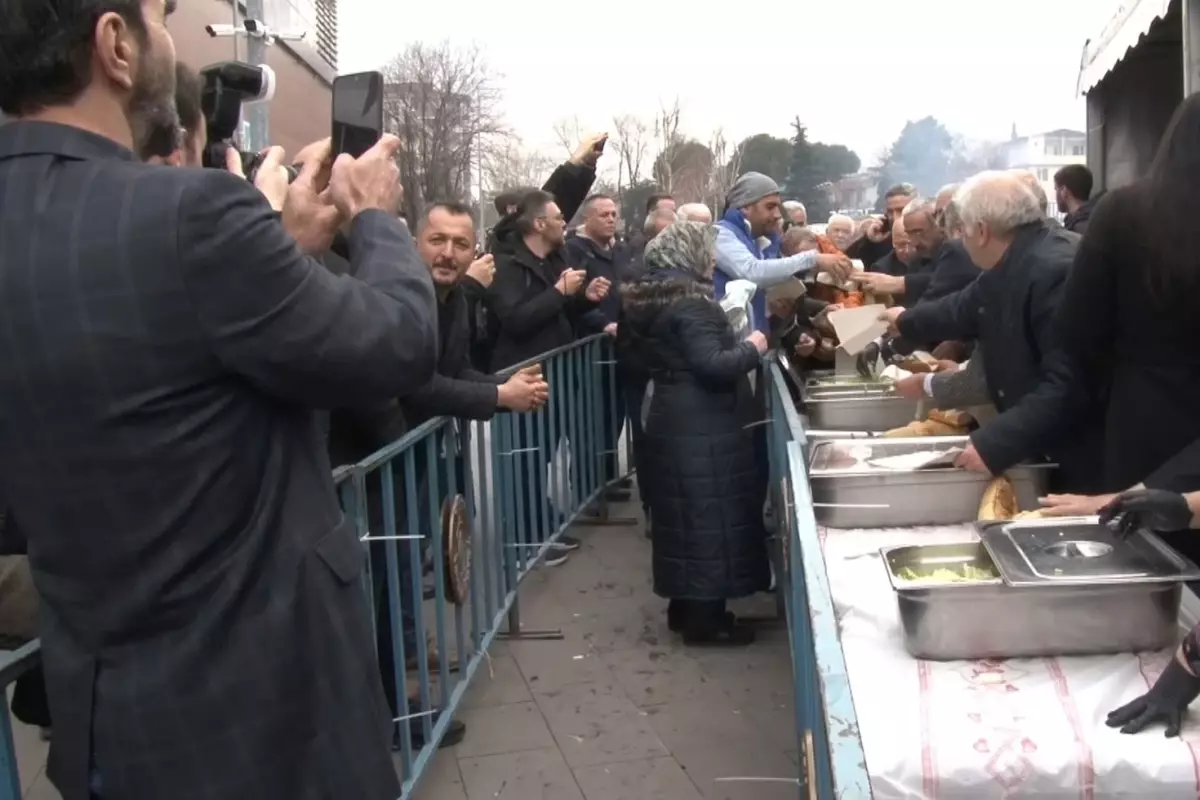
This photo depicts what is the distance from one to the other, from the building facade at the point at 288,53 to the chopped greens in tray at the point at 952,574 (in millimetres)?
13319

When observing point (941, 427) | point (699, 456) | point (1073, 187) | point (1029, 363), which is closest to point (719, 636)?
point (699, 456)

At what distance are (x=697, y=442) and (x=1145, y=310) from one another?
239 cm

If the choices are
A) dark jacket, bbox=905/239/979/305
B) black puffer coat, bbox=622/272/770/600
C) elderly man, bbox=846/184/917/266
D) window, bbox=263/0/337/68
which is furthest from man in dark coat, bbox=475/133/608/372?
window, bbox=263/0/337/68

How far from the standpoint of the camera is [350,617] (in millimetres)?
1755

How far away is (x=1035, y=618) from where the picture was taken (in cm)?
212

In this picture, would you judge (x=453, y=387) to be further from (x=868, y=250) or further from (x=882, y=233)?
(x=868, y=250)

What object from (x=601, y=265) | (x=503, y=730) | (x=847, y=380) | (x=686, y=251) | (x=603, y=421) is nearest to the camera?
(x=503, y=730)

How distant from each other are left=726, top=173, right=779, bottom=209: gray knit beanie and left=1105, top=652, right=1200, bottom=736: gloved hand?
500cm

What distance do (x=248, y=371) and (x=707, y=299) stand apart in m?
3.61

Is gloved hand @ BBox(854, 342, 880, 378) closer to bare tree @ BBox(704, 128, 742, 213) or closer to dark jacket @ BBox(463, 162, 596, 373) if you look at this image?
dark jacket @ BBox(463, 162, 596, 373)

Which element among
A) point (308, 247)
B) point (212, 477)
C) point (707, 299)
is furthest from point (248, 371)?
point (707, 299)

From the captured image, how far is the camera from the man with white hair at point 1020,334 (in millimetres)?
3076

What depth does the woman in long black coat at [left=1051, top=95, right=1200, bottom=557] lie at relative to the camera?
263 centimetres

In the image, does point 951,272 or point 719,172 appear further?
point 719,172
